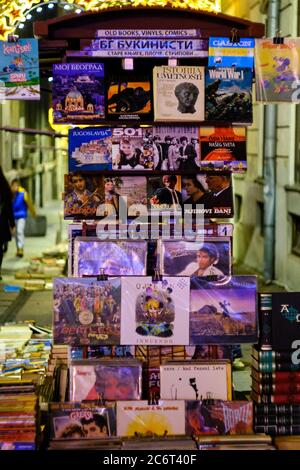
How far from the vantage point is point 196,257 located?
241 inches

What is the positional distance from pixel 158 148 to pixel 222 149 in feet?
1.54

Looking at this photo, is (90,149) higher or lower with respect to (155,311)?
higher

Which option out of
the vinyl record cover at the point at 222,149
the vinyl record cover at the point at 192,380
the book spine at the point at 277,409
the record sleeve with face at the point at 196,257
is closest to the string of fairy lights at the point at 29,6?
the vinyl record cover at the point at 222,149

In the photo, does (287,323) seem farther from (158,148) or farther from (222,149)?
(158,148)

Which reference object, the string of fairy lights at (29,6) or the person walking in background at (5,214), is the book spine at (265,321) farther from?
the person walking in background at (5,214)

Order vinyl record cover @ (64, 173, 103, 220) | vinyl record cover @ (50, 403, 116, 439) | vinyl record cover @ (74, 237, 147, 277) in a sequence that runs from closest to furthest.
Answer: vinyl record cover @ (50, 403, 116, 439) < vinyl record cover @ (74, 237, 147, 277) < vinyl record cover @ (64, 173, 103, 220)

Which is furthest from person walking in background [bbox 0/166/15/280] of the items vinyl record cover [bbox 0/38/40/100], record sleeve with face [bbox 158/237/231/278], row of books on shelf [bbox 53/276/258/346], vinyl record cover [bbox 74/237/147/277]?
row of books on shelf [bbox 53/276/258/346]

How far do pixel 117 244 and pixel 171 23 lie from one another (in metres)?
1.72

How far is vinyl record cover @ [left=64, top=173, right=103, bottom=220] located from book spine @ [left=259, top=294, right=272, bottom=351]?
1433 mm

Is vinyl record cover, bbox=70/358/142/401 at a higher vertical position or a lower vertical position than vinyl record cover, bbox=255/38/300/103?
lower

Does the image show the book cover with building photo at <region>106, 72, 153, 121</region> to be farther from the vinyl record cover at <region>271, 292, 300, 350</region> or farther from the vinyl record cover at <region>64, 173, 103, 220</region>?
the vinyl record cover at <region>271, 292, 300, 350</region>

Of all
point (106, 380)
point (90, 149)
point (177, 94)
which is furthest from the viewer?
point (90, 149)

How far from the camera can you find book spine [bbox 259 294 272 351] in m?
5.92

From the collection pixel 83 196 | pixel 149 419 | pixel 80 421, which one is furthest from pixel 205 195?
pixel 80 421
